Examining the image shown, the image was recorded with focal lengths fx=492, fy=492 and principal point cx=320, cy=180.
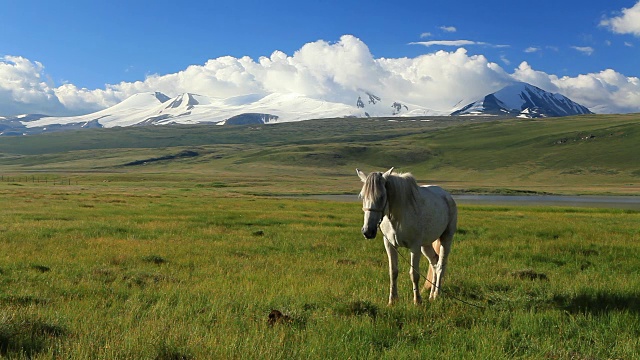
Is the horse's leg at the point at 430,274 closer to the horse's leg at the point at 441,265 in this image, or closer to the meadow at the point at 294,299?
the horse's leg at the point at 441,265

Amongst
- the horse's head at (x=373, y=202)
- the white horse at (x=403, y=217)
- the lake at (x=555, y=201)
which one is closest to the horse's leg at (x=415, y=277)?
the white horse at (x=403, y=217)

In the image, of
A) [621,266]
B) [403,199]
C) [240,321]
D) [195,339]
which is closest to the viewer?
[195,339]

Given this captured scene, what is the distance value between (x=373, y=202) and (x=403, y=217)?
127 cm

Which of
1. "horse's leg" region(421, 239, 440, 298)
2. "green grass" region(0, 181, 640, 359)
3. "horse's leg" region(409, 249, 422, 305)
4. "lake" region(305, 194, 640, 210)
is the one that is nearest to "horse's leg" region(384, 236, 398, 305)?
"green grass" region(0, 181, 640, 359)

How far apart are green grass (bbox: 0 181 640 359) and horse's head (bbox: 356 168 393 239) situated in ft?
4.70

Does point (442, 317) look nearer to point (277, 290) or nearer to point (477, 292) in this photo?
point (477, 292)

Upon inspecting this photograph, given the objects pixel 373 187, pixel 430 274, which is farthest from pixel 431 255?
pixel 373 187

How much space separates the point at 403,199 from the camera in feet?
31.4

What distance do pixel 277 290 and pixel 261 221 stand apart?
16808mm

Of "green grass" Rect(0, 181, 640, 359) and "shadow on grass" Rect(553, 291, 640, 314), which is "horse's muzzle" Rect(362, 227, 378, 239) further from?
"shadow on grass" Rect(553, 291, 640, 314)

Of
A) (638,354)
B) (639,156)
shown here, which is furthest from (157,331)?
(639,156)

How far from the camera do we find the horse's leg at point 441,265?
1015cm

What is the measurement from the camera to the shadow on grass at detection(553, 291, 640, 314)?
8.76 metres

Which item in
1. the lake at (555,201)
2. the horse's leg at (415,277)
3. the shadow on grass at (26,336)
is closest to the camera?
the shadow on grass at (26,336)
